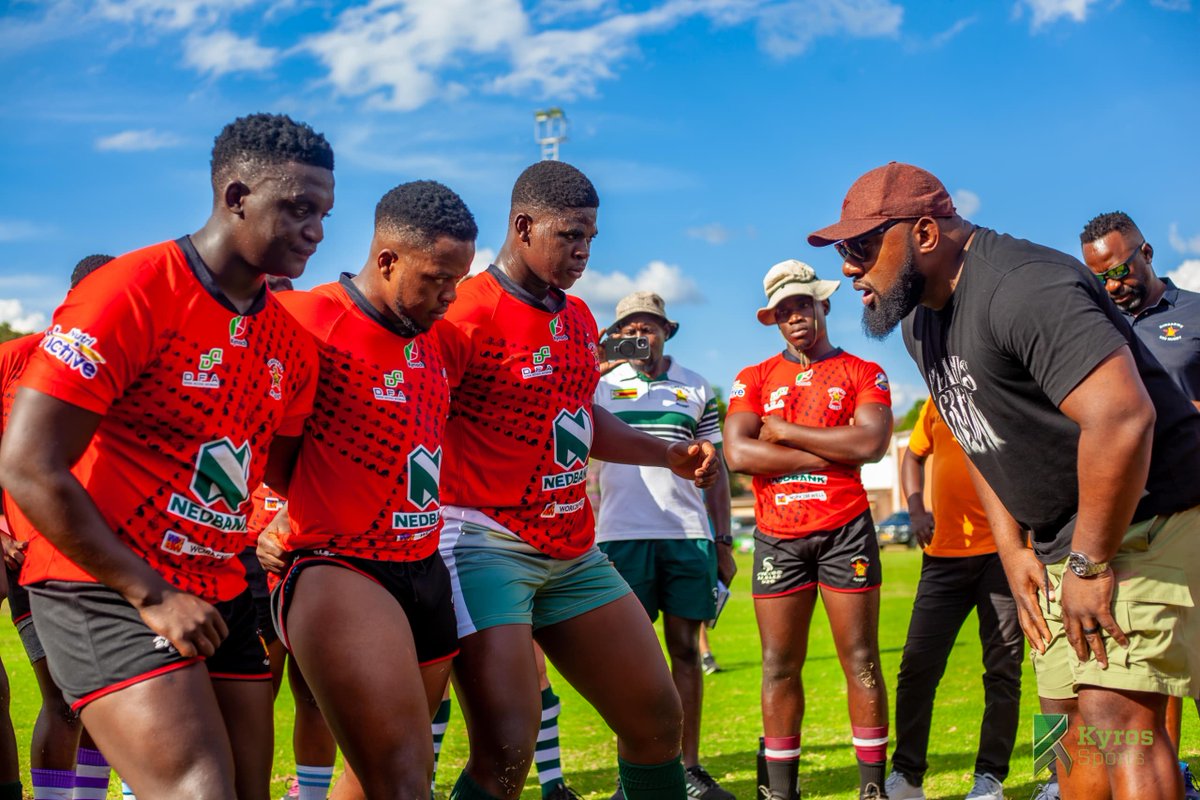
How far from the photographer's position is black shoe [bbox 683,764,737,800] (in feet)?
23.0

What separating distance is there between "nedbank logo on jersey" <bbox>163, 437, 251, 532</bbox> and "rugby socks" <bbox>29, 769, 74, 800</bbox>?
2.68m

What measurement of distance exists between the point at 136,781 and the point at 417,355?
1.77 metres

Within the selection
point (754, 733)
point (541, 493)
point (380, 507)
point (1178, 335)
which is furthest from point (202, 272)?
point (754, 733)

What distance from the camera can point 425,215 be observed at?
4195 millimetres

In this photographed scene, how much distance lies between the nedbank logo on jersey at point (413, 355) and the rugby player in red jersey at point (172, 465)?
50 centimetres

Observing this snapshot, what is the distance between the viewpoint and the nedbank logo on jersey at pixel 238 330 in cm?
346

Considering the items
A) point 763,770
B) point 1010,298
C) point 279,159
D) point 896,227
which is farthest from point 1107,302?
point 763,770

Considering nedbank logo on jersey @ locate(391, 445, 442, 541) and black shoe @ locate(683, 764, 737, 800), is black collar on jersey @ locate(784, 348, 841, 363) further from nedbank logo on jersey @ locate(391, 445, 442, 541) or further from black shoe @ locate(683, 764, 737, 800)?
nedbank logo on jersey @ locate(391, 445, 442, 541)

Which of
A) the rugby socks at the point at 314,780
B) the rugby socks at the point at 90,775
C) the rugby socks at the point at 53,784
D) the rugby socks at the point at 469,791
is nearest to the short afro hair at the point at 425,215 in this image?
the rugby socks at the point at 469,791

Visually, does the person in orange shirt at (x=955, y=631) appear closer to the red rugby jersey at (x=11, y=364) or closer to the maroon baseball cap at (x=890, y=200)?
the maroon baseball cap at (x=890, y=200)

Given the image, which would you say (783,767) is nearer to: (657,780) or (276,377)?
(657,780)

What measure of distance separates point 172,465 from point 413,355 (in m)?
1.13

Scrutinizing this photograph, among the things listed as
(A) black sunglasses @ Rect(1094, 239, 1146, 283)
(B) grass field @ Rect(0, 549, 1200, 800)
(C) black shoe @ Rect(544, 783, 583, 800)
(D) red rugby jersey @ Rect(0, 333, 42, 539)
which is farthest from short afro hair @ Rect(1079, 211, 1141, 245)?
(D) red rugby jersey @ Rect(0, 333, 42, 539)

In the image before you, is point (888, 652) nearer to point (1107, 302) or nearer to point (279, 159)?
point (1107, 302)
